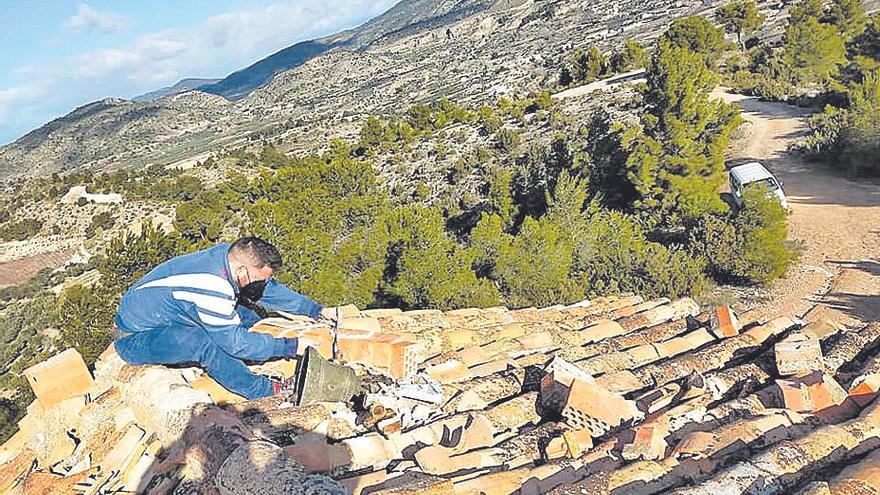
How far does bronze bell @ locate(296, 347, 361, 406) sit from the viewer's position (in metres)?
3.96

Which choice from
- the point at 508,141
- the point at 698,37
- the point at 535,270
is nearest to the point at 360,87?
the point at 698,37

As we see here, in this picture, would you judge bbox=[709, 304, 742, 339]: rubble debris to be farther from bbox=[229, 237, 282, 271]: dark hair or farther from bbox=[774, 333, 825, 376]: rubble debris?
bbox=[229, 237, 282, 271]: dark hair

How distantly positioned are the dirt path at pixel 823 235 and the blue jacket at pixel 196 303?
25.3ft

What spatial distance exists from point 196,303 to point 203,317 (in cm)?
10

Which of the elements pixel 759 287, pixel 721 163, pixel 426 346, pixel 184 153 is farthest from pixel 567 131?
pixel 184 153

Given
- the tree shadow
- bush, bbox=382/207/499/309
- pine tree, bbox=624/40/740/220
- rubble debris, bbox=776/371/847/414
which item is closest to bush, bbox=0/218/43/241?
bush, bbox=382/207/499/309

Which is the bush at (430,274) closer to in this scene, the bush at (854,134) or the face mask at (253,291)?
the face mask at (253,291)

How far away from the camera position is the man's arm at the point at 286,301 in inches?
196

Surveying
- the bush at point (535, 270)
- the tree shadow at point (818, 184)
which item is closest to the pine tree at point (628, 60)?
the tree shadow at point (818, 184)

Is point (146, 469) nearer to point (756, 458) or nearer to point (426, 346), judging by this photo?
point (426, 346)

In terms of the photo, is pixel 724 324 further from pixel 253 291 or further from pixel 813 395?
pixel 253 291

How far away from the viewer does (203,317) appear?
13.4ft

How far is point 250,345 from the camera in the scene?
420 centimetres

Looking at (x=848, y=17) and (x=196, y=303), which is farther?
(x=848, y=17)
